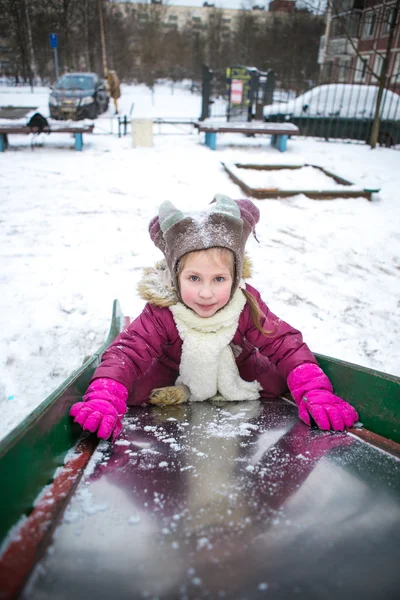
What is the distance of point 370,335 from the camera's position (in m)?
2.84

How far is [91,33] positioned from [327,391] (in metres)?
29.7

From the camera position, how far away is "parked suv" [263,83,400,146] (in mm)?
11367

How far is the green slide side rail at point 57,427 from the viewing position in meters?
0.95

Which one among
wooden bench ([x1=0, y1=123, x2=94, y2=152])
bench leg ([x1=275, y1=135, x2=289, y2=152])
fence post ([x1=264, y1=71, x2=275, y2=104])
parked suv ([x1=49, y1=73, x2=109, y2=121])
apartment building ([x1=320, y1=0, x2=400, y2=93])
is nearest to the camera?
wooden bench ([x1=0, y1=123, x2=94, y2=152])

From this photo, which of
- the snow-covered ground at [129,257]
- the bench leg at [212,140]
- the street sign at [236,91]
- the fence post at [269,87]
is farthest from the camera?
the street sign at [236,91]

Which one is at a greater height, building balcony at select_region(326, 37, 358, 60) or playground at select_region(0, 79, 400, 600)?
building balcony at select_region(326, 37, 358, 60)

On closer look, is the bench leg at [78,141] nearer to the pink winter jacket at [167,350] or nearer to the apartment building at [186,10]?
the pink winter jacket at [167,350]

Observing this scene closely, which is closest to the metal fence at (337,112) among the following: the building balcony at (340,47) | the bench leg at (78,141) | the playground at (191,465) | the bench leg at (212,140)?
the bench leg at (212,140)

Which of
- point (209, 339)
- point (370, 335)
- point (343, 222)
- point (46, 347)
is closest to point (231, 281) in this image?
point (209, 339)

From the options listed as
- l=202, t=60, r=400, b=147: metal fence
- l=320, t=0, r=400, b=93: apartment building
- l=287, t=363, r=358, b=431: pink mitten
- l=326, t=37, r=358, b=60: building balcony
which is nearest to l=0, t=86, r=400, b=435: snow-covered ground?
l=287, t=363, r=358, b=431: pink mitten

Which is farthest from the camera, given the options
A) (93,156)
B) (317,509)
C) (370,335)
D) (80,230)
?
(93,156)

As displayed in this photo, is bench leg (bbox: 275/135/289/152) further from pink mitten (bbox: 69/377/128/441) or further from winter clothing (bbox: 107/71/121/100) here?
pink mitten (bbox: 69/377/128/441)

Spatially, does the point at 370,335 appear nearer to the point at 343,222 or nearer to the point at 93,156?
the point at 343,222

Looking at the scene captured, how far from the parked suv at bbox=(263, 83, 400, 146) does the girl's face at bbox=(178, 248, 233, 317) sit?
10877 millimetres
